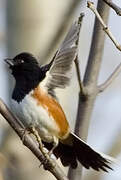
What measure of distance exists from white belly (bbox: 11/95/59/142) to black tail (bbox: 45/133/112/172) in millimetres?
101

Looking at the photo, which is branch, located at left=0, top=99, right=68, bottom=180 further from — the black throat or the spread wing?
the black throat

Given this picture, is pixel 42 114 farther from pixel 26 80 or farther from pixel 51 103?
pixel 26 80

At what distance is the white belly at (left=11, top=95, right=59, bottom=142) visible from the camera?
11.3 feet

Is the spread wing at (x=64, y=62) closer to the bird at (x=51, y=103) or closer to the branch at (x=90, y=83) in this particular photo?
the bird at (x=51, y=103)

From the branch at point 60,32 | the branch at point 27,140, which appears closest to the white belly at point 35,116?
the branch at point 27,140

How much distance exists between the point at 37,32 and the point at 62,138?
3.87ft

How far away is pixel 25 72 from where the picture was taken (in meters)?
3.80

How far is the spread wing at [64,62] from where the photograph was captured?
10.9ft

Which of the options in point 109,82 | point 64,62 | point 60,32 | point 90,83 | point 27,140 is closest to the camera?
point 27,140

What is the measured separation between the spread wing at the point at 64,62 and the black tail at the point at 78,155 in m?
0.35

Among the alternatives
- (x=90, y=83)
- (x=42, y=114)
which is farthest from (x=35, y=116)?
(x=90, y=83)

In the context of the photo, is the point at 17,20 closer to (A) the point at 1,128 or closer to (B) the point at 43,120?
(A) the point at 1,128

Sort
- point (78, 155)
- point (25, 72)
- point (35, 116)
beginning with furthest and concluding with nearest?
point (25, 72) < point (78, 155) < point (35, 116)

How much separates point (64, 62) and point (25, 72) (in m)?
0.48
